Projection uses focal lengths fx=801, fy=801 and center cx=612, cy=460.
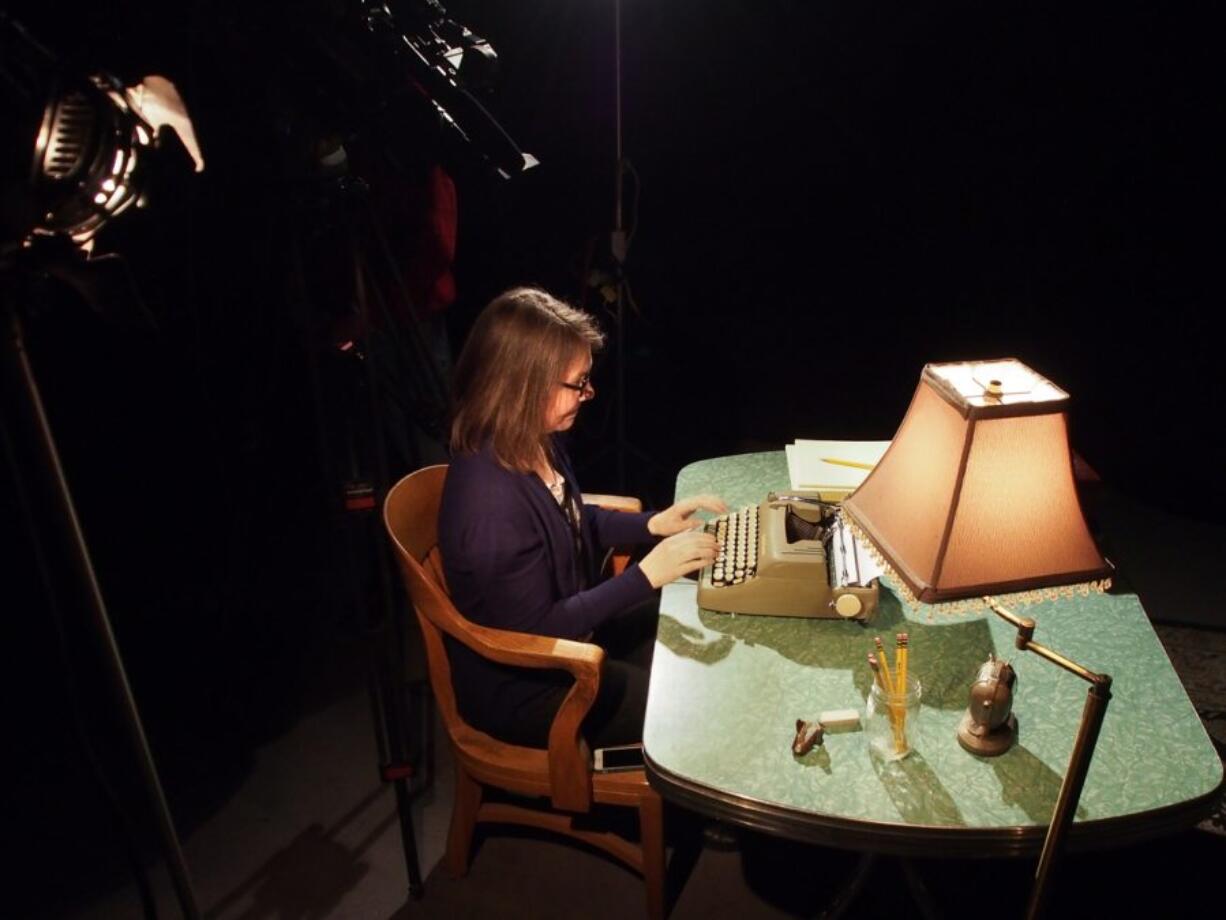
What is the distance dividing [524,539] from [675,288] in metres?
2.79

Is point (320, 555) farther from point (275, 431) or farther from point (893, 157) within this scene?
point (893, 157)

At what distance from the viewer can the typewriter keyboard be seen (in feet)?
4.63

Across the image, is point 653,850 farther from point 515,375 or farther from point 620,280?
point 620,280

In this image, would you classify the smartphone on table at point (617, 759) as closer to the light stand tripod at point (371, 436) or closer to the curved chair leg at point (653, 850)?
the curved chair leg at point (653, 850)

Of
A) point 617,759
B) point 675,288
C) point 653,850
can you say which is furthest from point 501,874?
point 675,288

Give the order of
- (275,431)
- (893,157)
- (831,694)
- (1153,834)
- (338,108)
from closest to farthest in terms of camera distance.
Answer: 1. (1153,834)
2. (831,694)
3. (338,108)
4. (275,431)
5. (893,157)

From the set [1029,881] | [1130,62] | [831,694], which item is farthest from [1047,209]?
[831,694]

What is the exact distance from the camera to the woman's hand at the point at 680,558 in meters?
1.42

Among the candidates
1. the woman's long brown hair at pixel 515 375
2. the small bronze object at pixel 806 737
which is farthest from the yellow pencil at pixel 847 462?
the small bronze object at pixel 806 737

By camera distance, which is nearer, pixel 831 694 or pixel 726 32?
pixel 831 694

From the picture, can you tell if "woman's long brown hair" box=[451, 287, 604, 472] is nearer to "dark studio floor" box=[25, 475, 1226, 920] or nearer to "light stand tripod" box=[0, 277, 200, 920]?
"light stand tripod" box=[0, 277, 200, 920]

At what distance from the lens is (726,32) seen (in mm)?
3582

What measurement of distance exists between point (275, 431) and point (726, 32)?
260 cm

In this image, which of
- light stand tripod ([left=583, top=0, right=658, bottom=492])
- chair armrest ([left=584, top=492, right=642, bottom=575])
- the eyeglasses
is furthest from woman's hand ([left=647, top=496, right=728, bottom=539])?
light stand tripod ([left=583, top=0, right=658, bottom=492])
